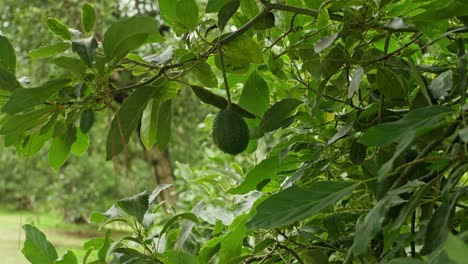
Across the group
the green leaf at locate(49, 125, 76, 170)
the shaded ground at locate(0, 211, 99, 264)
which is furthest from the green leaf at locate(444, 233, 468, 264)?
the shaded ground at locate(0, 211, 99, 264)

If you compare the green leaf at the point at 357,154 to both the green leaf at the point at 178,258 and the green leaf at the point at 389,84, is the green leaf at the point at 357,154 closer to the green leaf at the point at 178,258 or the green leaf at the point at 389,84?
the green leaf at the point at 389,84

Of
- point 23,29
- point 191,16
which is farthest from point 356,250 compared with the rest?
point 23,29

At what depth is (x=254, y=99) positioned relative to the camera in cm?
71

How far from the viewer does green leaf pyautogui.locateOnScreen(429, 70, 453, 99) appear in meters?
0.55

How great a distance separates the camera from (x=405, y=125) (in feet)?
1.35

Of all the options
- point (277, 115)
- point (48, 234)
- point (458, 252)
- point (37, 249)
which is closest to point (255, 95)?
point (277, 115)

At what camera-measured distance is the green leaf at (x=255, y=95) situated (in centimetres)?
71

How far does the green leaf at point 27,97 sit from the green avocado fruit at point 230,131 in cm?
14

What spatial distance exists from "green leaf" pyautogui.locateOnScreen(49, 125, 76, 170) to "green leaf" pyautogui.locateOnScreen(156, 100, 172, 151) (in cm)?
8

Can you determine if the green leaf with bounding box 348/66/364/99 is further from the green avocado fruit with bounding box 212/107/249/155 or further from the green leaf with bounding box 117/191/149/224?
the green leaf with bounding box 117/191/149/224

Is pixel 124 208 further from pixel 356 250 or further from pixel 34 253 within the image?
pixel 356 250

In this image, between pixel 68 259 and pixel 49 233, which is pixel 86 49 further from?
pixel 49 233

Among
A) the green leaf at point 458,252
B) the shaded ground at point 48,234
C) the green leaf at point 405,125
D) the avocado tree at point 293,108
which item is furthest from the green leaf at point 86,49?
A: the shaded ground at point 48,234

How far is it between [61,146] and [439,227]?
1.27 feet
